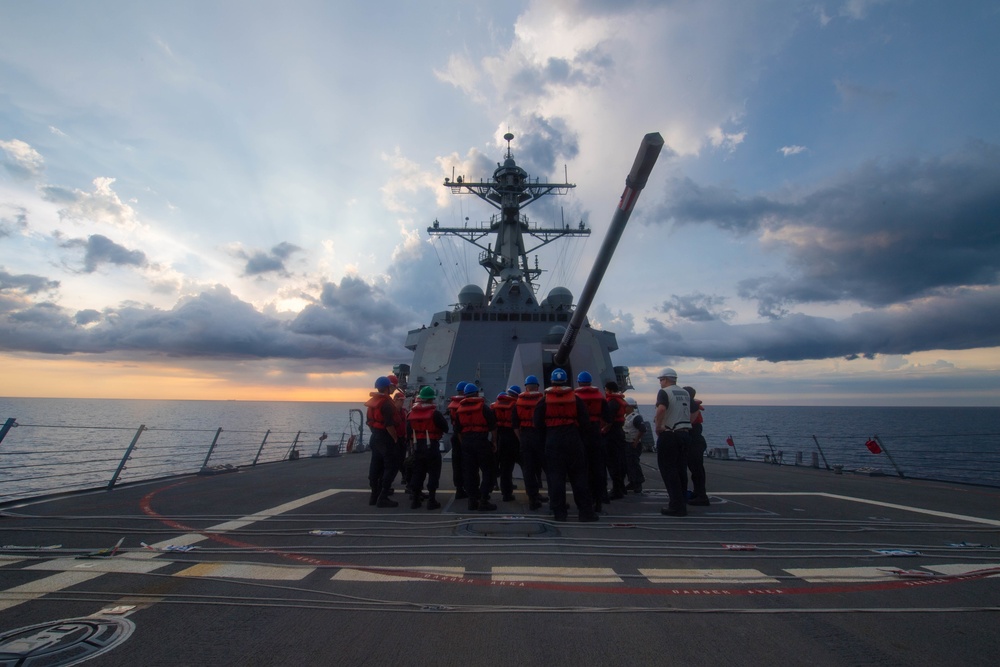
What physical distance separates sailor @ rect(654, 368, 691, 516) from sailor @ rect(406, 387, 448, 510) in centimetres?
260

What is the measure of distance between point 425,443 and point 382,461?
0.63m

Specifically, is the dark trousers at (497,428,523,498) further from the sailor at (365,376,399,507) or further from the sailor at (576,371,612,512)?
the sailor at (365,376,399,507)

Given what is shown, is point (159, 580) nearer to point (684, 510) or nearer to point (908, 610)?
point (908, 610)

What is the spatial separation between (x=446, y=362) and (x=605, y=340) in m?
5.82

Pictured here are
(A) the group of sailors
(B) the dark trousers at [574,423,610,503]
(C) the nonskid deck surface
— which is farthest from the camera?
(B) the dark trousers at [574,423,610,503]

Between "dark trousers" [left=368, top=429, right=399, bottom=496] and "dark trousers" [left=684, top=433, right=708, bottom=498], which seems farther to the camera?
"dark trousers" [left=684, top=433, right=708, bottom=498]

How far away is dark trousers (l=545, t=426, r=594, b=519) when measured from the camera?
5297 millimetres

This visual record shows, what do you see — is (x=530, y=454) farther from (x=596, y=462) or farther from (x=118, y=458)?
(x=118, y=458)

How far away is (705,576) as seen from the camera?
133 inches

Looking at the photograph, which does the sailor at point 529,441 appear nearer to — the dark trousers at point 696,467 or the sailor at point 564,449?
the sailor at point 564,449

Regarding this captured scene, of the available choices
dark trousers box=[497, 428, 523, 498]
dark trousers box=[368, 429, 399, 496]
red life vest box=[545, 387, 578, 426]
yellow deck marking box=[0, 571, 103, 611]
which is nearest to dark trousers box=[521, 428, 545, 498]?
red life vest box=[545, 387, 578, 426]

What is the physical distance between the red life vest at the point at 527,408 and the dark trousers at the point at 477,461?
501 millimetres

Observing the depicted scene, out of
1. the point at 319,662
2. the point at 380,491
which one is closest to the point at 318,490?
the point at 380,491

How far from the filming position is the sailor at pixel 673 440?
555cm
